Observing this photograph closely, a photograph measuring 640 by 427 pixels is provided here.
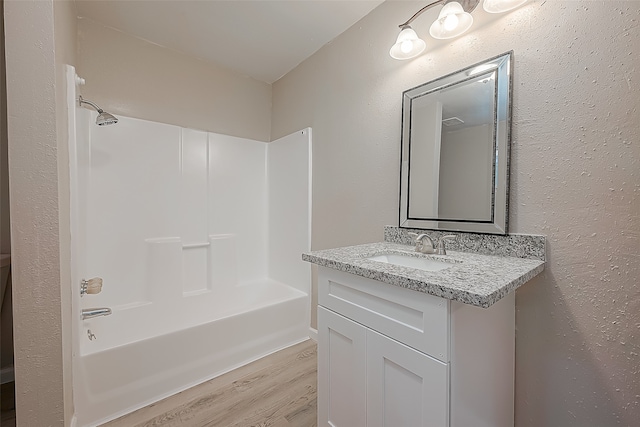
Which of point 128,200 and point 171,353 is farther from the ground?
point 128,200

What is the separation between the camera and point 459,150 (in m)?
1.27

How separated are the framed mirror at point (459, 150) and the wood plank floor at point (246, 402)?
1191 mm

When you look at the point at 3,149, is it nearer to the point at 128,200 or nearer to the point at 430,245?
the point at 128,200

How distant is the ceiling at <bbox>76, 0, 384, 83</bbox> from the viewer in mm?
1688

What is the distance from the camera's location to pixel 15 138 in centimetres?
85

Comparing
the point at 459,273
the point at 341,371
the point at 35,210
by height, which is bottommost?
the point at 341,371

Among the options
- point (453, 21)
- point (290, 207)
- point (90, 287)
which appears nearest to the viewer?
point (453, 21)

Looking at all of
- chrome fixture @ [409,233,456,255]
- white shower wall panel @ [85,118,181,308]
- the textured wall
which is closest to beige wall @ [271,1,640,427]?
chrome fixture @ [409,233,456,255]

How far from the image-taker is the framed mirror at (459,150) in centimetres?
112

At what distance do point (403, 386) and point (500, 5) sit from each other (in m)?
1.48

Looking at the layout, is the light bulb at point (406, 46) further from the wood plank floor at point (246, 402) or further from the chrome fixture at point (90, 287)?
the chrome fixture at point (90, 287)

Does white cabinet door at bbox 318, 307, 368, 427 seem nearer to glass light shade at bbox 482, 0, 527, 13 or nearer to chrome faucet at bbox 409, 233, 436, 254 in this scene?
chrome faucet at bbox 409, 233, 436, 254

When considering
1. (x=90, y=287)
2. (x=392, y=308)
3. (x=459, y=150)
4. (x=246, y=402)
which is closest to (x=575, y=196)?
(x=459, y=150)

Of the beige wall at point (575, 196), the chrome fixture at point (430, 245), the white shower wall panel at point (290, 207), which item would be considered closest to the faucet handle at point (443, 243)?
the chrome fixture at point (430, 245)
